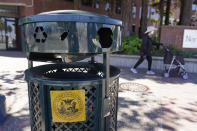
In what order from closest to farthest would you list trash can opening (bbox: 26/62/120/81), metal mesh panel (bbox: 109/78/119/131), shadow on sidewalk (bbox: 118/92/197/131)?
metal mesh panel (bbox: 109/78/119/131), trash can opening (bbox: 26/62/120/81), shadow on sidewalk (bbox: 118/92/197/131)

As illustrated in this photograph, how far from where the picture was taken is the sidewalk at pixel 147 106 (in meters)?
2.99

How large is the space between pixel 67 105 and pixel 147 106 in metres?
2.61

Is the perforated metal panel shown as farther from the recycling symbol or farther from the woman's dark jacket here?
the woman's dark jacket

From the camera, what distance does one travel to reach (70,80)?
1.56 m

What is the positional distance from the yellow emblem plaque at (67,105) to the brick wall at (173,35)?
→ 8.28 m

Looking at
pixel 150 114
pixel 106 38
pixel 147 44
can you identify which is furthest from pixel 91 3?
pixel 106 38

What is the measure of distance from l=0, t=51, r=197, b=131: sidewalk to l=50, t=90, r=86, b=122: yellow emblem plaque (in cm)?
145

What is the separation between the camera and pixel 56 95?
1.59m

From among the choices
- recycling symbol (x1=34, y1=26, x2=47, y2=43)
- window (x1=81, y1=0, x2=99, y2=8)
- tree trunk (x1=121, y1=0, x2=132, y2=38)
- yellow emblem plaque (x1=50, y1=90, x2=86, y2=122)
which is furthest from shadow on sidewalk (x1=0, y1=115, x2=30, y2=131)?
window (x1=81, y1=0, x2=99, y2=8)

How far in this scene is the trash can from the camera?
4.61ft

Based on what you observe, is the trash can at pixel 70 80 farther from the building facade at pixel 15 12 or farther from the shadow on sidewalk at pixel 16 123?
the building facade at pixel 15 12

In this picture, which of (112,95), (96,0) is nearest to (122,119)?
(112,95)

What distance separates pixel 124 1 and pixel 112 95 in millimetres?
8798

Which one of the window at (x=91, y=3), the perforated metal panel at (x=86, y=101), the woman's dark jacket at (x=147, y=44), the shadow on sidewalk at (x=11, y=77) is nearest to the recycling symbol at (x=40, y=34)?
the perforated metal panel at (x=86, y=101)
